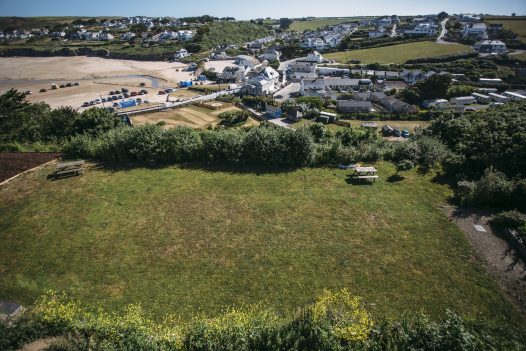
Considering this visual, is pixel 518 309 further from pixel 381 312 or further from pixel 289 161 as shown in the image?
pixel 289 161

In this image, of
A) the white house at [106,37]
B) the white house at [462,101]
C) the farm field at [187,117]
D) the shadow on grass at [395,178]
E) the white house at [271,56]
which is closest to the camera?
the shadow on grass at [395,178]

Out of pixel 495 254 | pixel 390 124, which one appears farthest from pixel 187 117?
pixel 495 254

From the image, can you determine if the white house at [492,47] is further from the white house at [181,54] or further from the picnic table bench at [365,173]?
the white house at [181,54]

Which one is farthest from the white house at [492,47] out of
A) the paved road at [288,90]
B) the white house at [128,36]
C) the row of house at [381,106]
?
the white house at [128,36]

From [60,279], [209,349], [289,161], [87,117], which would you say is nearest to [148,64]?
[87,117]

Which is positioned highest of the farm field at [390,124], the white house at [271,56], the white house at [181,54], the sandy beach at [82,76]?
the white house at [181,54]
